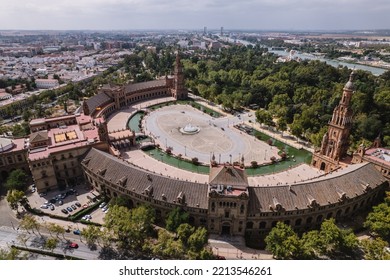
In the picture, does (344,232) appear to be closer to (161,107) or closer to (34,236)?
(34,236)

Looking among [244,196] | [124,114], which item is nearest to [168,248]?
[244,196]

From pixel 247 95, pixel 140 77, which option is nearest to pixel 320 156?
pixel 247 95

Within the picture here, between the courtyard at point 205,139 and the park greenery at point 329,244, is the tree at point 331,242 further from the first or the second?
the courtyard at point 205,139

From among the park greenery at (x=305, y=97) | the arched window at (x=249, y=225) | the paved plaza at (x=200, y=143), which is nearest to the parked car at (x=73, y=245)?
the paved plaza at (x=200, y=143)

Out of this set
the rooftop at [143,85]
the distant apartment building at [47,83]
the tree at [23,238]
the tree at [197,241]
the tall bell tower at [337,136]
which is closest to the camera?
the tree at [197,241]

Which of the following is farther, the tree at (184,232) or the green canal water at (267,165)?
the green canal water at (267,165)

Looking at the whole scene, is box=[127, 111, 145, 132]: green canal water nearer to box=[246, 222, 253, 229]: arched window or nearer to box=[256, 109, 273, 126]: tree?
box=[256, 109, 273, 126]: tree

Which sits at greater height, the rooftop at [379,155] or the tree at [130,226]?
the rooftop at [379,155]
